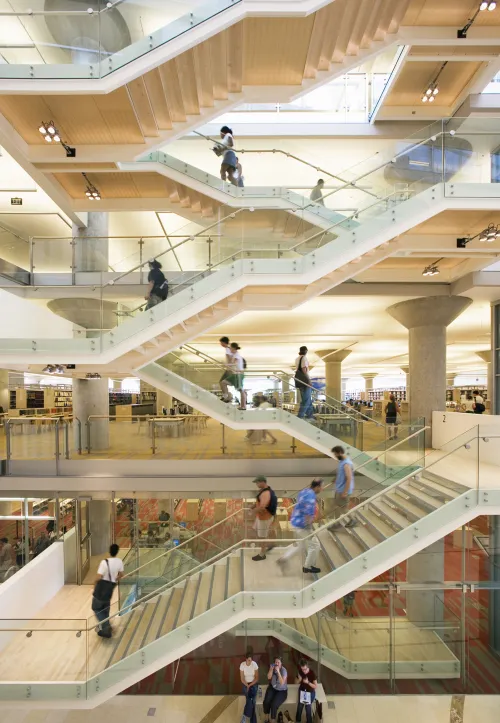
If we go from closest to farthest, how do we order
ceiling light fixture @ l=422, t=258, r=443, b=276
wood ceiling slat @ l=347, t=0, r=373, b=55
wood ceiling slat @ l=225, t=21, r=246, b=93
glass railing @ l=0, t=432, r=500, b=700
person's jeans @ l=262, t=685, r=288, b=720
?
wood ceiling slat @ l=225, t=21, r=246, b=93 → glass railing @ l=0, t=432, r=500, b=700 → wood ceiling slat @ l=347, t=0, r=373, b=55 → person's jeans @ l=262, t=685, r=288, b=720 → ceiling light fixture @ l=422, t=258, r=443, b=276

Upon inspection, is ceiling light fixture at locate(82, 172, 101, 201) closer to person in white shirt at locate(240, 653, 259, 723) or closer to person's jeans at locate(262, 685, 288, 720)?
person in white shirt at locate(240, 653, 259, 723)

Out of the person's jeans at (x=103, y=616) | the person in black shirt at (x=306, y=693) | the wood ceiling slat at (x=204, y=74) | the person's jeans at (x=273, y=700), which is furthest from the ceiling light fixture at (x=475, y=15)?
the person's jeans at (x=273, y=700)

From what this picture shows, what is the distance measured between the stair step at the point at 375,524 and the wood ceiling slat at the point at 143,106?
674 centimetres

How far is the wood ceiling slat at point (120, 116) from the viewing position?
261 inches

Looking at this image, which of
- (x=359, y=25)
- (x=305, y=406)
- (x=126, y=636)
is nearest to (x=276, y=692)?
(x=126, y=636)

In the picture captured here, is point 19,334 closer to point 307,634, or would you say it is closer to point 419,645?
point 307,634

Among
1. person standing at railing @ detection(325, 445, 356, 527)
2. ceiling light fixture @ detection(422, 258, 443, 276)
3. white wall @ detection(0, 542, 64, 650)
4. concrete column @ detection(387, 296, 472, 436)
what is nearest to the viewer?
person standing at railing @ detection(325, 445, 356, 527)

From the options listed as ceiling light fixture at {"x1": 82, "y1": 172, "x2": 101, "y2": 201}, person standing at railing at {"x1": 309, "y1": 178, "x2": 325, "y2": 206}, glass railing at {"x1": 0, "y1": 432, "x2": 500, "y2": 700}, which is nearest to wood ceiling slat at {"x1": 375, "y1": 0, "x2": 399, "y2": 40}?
person standing at railing at {"x1": 309, "y1": 178, "x2": 325, "y2": 206}

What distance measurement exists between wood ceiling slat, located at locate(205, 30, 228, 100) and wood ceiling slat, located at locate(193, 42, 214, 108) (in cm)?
6

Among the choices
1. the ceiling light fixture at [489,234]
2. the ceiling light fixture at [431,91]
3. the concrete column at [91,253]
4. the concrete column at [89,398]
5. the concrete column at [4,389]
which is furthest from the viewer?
the concrete column at [4,389]

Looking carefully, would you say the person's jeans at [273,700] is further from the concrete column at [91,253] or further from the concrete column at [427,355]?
the concrete column at [91,253]

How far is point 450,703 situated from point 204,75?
34.5 ft

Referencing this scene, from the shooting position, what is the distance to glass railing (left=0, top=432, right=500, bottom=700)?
647 cm

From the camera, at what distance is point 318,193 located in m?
8.27
